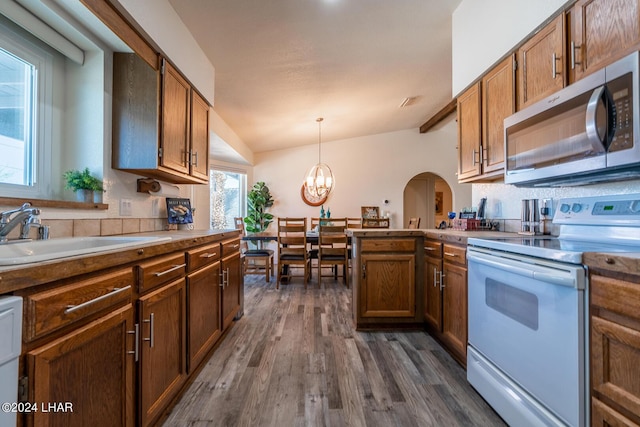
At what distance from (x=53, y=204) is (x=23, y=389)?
102 cm

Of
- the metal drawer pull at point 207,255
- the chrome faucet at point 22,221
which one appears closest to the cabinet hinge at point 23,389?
the chrome faucet at point 22,221

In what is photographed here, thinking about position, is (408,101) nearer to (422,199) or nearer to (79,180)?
(422,199)

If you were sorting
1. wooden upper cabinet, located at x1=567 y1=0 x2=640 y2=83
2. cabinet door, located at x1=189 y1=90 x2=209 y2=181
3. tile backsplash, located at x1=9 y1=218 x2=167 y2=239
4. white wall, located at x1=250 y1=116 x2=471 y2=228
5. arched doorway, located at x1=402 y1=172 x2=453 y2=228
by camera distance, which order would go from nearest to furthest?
wooden upper cabinet, located at x1=567 y1=0 x2=640 y2=83 < tile backsplash, located at x1=9 y1=218 x2=167 y2=239 < cabinet door, located at x1=189 y1=90 x2=209 y2=181 < white wall, located at x1=250 y1=116 x2=471 y2=228 < arched doorway, located at x1=402 y1=172 x2=453 y2=228

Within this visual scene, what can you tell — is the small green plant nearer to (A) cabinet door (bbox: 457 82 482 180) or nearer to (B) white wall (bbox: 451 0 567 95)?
(A) cabinet door (bbox: 457 82 482 180)

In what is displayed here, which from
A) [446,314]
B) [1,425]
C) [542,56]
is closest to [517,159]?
[542,56]

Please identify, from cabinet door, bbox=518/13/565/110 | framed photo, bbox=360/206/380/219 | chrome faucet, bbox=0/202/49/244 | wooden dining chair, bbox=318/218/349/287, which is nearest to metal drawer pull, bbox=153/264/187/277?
chrome faucet, bbox=0/202/49/244

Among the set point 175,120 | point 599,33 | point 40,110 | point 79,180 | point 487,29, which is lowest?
point 79,180

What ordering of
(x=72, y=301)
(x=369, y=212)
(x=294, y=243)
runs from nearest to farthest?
(x=72, y=301), (x=294, y=243), (x=369, y=212)

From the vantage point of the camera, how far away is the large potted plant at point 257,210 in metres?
5.32

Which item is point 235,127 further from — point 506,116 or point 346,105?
point 506,116

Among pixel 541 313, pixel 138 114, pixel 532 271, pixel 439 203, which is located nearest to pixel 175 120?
pixel 138 114

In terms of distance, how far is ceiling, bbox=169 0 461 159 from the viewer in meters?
1.99

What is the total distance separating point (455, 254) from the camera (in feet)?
5.98

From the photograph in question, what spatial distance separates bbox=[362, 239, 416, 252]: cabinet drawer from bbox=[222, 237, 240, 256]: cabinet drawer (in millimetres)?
1153
